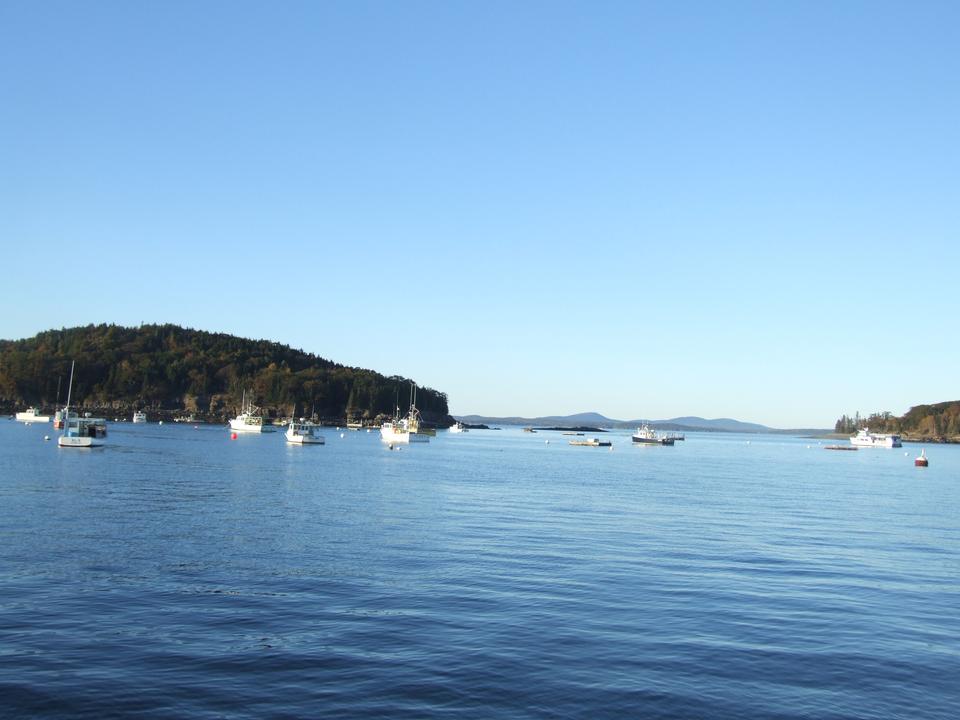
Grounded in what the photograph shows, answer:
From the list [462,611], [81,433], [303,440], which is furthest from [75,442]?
[462,611]

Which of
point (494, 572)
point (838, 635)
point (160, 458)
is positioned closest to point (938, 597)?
point (838, 635)

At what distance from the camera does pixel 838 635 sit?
81.4 feet

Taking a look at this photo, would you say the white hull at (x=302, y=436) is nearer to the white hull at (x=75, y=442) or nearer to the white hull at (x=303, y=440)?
the white hull at (x=303, y=440)

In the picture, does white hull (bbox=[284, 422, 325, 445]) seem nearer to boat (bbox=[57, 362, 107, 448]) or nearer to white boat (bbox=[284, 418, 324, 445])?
white boat (bbox=[284, 418, 324, 445])

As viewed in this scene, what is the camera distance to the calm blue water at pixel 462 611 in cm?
1850

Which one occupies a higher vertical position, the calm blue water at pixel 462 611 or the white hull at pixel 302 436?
the white hull at pixel 302 436

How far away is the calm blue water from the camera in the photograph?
728 inches

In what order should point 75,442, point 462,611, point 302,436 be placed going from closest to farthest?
point 462,611 → point 75,442 → point 302,436

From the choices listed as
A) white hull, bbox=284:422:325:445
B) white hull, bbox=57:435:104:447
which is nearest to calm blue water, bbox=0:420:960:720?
white hull, bbox=57:435:104:447

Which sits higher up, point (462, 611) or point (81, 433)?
point (81, 433)

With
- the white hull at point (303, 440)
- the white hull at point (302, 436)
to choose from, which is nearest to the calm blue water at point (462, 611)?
the white hull at point (303, 440)

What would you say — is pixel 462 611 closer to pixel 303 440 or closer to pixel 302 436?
pixel 303 440

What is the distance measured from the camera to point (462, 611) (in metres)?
25.9

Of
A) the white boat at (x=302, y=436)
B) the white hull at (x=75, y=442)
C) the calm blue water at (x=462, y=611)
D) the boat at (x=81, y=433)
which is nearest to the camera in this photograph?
the calm blue water at (x=462, y=611)
